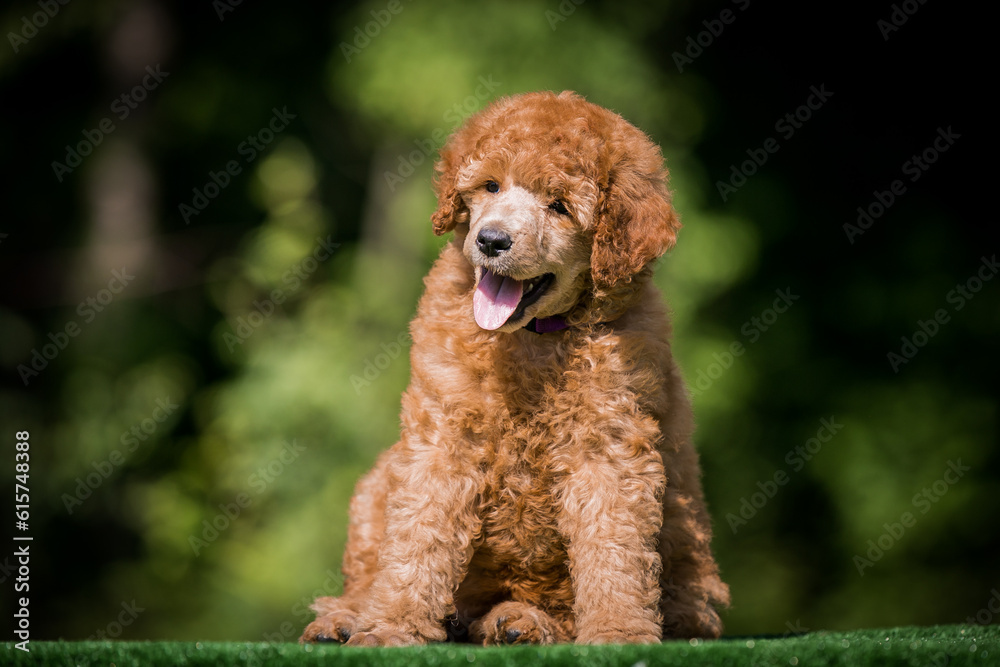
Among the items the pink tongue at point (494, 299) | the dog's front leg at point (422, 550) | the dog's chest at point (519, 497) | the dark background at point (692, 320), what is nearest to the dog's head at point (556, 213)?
the pink tongue at point (494, 299)

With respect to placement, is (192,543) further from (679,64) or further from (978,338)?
(978,338)

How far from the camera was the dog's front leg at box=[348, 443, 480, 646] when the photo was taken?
3.72 m

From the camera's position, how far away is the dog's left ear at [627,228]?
3.88 m

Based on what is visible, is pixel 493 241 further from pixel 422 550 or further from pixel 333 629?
pixel 333 629

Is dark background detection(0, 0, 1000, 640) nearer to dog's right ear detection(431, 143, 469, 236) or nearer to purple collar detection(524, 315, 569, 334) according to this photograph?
dog's right ear detection(431, 143, 469, 236)

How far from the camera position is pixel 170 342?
11414 millimetres

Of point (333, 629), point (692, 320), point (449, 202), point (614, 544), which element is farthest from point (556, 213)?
point (692, 320)

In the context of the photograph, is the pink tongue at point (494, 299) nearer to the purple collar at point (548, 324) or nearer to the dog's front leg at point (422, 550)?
the purple collar at point (548, 324)

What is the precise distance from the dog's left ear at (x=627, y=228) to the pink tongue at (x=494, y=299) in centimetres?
35

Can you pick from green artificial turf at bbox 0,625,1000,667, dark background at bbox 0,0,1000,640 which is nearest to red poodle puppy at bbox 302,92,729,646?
A: green artificial turf at bbox 0,625,1000,667

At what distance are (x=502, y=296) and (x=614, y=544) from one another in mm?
1096

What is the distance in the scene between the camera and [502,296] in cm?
387

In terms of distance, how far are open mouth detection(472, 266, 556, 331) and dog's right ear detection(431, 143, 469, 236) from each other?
368 millimetres

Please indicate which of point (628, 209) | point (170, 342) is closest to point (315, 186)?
point (170, 342)
